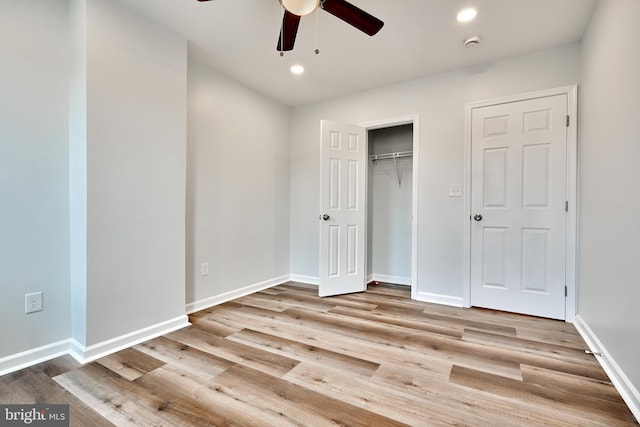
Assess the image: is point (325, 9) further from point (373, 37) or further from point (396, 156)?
point (396, 156)

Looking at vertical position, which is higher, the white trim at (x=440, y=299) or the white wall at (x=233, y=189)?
the white wall at (x=233, y=189)

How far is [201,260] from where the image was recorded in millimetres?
2971

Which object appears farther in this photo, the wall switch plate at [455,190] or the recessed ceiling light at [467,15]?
the wall switch plate at [455,190]

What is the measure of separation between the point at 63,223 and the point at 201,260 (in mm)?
1177

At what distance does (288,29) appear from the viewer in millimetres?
1890

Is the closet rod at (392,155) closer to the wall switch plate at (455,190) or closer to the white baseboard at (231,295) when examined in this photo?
the wall switch plate at (455,190)

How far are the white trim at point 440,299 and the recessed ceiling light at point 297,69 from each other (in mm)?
2797

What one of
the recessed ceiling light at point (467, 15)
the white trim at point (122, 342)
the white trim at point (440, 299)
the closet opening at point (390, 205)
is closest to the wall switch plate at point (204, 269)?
the white trim at point (122, 342)

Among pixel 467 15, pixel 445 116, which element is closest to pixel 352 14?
pixel 467 15

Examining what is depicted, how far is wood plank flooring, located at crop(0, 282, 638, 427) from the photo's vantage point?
143 cm

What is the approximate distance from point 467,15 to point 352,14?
1106 millimetres

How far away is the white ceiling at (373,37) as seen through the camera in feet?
7.07

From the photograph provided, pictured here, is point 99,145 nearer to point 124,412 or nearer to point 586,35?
point 124,412

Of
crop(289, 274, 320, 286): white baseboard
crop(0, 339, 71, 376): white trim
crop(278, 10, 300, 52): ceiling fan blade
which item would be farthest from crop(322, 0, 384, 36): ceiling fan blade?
crop(289, 274, 320, 286): white baseboard
